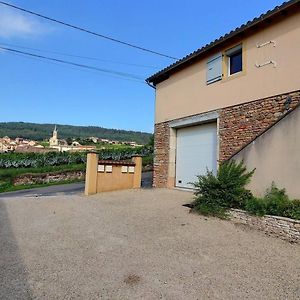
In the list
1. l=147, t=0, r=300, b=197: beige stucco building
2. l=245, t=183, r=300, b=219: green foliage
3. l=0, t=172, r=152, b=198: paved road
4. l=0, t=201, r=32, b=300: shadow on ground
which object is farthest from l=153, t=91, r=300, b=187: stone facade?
l=0, t=201, r=32, b=300: shadow on ground

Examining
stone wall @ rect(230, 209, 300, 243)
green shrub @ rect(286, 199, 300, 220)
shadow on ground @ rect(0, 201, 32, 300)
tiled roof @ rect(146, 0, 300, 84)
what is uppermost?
tiled roof @ rect(146, 0, 300, 84)

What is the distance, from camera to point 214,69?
11125mm

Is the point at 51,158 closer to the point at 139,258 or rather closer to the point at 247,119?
the point at 247,119

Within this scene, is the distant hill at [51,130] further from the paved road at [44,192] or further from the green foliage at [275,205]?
the green foliage at [275,205]

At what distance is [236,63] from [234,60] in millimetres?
210

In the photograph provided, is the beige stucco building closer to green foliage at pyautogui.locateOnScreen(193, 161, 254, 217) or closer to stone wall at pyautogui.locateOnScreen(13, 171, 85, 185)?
green foliage at pyautogui.locateOnScreen(193, 161, 254, 217)

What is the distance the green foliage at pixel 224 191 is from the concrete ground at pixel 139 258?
353 mm

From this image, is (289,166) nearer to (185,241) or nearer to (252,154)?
(252,154)

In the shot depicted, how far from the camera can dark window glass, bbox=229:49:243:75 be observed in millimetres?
10398

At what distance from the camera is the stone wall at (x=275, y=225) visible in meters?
5.95

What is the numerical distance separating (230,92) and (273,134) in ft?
11.2

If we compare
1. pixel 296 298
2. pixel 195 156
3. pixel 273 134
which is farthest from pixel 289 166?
pixel 195 156

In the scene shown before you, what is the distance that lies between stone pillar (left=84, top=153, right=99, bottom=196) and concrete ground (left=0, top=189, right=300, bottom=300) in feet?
11.3

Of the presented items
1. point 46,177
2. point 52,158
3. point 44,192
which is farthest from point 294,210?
point 52,158
